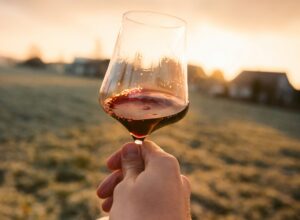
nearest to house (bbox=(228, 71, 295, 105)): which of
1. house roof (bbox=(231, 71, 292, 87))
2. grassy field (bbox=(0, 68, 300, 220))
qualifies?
house roof (bbox=(231, 71, 292, 87))

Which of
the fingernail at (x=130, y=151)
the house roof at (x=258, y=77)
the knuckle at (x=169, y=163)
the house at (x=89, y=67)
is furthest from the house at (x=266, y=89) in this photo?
the knuckle at (x=169, y=163)

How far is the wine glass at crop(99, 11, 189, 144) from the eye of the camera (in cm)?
170

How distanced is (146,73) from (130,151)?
1.30 ft

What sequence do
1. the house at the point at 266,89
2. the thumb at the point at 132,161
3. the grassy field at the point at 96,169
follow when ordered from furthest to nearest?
the house at the point at 266,89
the grassy field at the point at 96,169
the thumb at the point at 132,161

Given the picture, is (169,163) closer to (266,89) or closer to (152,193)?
(152,193)

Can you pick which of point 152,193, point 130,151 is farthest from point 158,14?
point 152,193

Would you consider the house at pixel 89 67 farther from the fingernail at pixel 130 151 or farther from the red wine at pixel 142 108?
the fingernail at pixel 130 151

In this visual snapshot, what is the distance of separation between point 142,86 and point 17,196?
11.1ft

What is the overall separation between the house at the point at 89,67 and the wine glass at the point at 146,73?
58416 mm

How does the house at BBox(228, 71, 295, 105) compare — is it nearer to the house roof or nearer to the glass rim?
the house roof

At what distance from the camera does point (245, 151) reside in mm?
9320

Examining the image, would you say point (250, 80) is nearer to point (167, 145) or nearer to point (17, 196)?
point (167, 145)

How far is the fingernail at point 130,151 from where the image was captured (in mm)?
1659

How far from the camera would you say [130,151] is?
1.69 m
